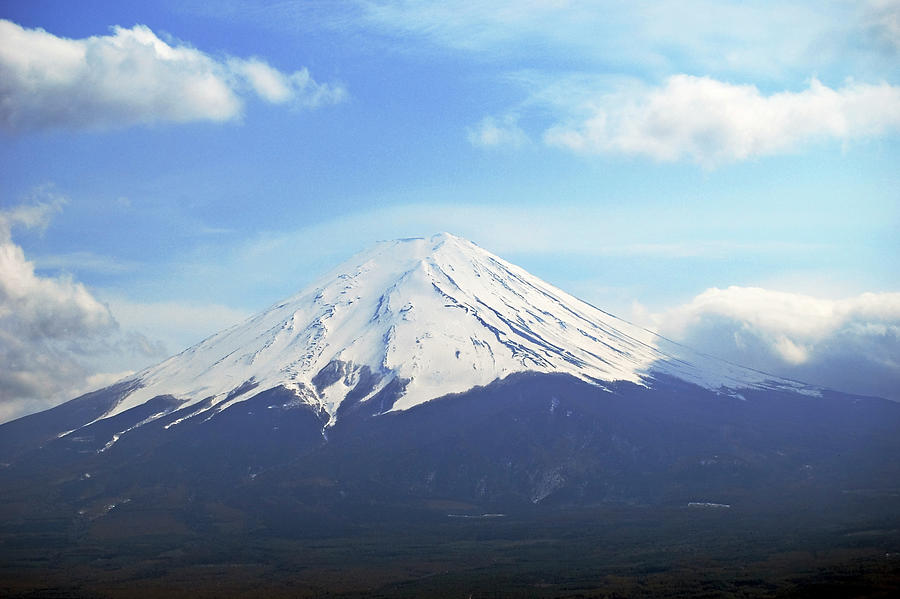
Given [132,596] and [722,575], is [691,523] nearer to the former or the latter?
[722,575]

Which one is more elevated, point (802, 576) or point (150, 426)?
point (150, 426)

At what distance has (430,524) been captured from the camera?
137000mm

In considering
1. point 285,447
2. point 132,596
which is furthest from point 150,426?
point 132,596

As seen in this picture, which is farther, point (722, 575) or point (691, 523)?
point (691, 523)

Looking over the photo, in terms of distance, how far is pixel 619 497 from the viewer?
502ft

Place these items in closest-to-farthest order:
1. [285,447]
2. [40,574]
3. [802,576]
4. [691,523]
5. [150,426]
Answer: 1. [802,576]
2. [40,574]
3. [691,523]
4. [285,447]
5. [150,426]

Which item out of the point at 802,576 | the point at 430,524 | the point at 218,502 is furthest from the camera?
the point at 218,502

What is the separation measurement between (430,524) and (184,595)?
4903cm

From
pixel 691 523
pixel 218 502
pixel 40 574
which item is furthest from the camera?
pixel 218 502

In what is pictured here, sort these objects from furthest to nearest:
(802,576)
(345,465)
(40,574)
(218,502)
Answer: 1. (345,465)
2. (218,502)
3. (40,574)
4. (802,576)

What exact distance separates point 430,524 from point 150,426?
2956 inches

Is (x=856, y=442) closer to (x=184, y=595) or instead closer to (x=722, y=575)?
(x=722, y=575)

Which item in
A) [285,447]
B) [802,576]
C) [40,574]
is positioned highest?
[285,447]

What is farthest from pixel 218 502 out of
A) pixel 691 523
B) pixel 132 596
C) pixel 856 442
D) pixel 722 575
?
pixel 856 442
